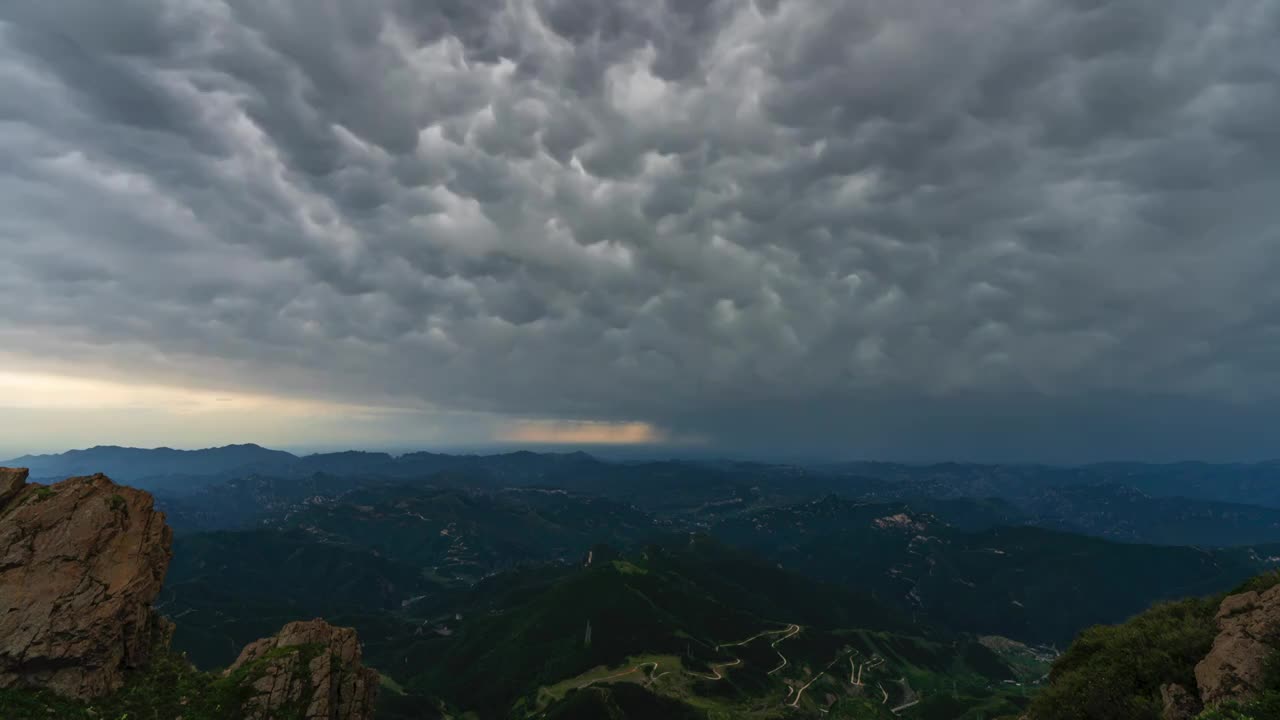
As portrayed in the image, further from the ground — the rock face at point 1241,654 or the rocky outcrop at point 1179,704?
the rock face at point 1241,654

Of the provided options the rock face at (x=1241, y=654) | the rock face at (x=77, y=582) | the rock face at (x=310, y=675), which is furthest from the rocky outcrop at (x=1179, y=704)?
the rock face at (x=77, y=582)

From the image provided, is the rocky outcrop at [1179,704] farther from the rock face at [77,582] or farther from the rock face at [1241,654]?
the rock face at [77,582]

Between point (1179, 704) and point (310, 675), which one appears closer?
point (1179, 704)

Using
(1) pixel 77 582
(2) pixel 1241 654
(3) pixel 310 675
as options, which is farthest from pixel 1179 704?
(1) pixel 77 582

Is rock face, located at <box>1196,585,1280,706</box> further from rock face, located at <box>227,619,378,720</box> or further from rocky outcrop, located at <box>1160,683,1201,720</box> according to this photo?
rock face, located at <box>227,619,378,720</box>

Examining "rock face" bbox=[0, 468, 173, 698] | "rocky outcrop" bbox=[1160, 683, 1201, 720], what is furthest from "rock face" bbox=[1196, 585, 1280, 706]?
"rock face" bbox=[0, 468, 173, 698]

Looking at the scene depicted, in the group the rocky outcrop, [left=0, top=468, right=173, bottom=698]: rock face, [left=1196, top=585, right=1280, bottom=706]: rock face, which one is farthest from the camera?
[left=0, top=468, right=173, bottom=698]: rock face

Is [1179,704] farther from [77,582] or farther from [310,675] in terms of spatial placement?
[77,582]
